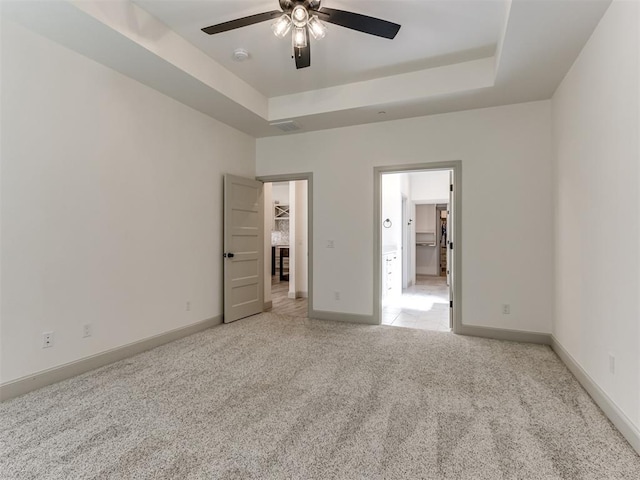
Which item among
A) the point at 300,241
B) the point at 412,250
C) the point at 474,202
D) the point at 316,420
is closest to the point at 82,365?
the point at 316,420

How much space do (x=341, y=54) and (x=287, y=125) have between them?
1.36 m

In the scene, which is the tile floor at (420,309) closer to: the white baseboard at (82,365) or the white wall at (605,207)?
the white wall at (605,207)

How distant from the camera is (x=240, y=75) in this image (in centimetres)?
365

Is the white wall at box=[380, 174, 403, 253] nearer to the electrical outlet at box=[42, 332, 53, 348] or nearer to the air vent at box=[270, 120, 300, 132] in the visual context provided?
the air vent at box=[270, 120, 300, 132]

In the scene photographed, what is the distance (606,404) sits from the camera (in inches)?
82.4

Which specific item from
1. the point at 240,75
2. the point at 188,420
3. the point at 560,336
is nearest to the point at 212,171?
the point at 240,75

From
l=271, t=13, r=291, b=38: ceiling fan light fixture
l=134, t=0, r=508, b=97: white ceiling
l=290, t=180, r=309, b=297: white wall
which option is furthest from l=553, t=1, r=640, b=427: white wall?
l=290, t=180, r=309, b=297: white wall

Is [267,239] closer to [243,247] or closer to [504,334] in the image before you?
[243,247]

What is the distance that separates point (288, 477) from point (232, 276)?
3.13 metres

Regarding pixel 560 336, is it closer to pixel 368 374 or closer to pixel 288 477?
pixel 368 374

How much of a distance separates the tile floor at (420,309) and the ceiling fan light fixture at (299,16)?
138 inches

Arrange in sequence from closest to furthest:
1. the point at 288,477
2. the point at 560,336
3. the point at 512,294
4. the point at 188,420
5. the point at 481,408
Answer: the point at 288,477 < the point at 188,420 < the point at 481,408 < the point at 560,336 < the point at 512,294

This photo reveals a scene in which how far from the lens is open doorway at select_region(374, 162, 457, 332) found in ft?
14.3

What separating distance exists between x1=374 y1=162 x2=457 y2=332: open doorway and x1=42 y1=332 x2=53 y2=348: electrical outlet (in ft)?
11.1
